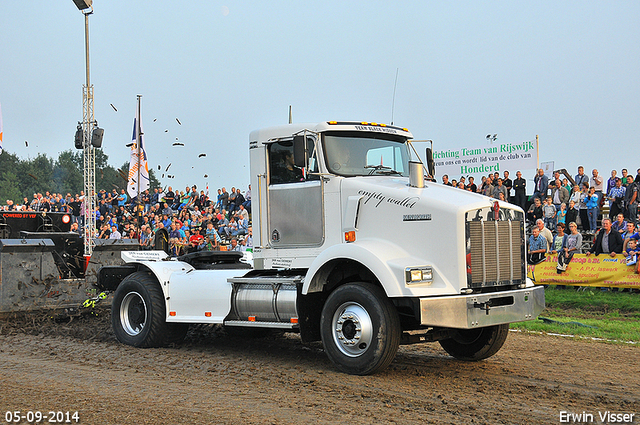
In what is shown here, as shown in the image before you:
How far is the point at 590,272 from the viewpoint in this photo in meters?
15.2

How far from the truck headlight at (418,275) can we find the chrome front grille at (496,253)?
46 cm

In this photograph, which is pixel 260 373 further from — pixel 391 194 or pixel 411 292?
pixel 391 194

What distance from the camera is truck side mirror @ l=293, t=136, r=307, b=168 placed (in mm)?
7609

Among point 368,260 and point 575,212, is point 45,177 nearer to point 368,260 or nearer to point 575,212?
point 575,212

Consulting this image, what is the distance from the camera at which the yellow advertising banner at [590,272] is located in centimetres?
1443

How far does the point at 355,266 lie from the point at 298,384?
5.26ft

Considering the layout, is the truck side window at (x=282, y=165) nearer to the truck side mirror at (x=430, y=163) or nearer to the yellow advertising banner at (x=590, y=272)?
the truck side mirror at (x=430, y=163)

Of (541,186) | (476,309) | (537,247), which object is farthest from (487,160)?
(476,309)

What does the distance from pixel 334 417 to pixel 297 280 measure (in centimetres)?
267

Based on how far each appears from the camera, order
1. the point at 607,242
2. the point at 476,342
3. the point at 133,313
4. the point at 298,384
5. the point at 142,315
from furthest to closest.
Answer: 1. the point at 607,242
2. the point at 133,313
3. the point at 142,315
4. the point at 476,342
5. the point at 298,384

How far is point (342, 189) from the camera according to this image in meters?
7.79

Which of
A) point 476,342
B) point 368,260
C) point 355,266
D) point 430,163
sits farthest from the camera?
point 430,163

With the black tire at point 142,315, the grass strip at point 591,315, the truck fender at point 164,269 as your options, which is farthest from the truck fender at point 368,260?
the grass strip at point 591,315

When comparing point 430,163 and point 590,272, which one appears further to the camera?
point 590,272
